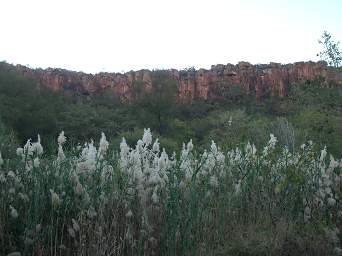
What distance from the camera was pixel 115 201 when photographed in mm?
4109

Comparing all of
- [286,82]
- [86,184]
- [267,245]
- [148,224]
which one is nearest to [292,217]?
[267,245]

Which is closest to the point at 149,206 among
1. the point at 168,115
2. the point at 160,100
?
the point at 168,115

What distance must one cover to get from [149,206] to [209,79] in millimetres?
63121

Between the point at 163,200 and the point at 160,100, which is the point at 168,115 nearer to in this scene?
the point at 160,100

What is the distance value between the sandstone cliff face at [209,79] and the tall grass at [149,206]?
2097 inches

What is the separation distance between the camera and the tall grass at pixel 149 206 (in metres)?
3.78

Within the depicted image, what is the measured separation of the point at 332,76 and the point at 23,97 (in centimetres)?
2506

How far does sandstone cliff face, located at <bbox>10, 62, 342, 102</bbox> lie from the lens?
6256 centimetres

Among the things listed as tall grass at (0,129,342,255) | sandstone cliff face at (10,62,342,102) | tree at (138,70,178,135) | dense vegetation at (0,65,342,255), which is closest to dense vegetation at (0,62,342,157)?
tree at (138,70,178,135)

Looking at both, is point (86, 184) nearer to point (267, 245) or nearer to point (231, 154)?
point (267, 245)

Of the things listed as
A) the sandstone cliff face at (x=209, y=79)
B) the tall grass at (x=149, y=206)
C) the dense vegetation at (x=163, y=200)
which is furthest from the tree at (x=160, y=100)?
the tall grass at (x=149, y=206)

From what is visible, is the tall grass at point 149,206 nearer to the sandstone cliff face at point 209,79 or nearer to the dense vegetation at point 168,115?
the dense vegetation at point 168,115

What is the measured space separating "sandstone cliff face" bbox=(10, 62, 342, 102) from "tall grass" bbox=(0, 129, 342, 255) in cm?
5326

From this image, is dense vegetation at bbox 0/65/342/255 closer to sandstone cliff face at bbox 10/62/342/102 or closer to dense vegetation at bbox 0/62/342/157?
dense vegetation at bbox 0/62/342/157
